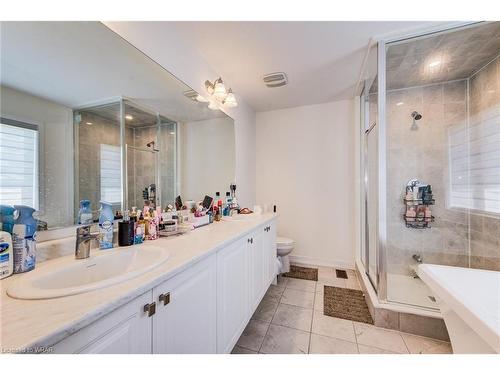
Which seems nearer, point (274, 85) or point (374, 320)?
point (374, 320)

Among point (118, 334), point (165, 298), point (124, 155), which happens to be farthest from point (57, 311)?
point (124, 155)

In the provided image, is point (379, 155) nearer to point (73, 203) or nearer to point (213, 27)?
point (213, 27)

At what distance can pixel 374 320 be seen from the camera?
157 centimetres

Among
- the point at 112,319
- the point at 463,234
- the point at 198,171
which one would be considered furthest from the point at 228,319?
the point at 463,234

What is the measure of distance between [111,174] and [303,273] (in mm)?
2385

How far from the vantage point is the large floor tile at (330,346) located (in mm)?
1309

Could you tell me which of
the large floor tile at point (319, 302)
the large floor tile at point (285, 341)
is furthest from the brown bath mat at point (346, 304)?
the large floor tile at point (285, 341)

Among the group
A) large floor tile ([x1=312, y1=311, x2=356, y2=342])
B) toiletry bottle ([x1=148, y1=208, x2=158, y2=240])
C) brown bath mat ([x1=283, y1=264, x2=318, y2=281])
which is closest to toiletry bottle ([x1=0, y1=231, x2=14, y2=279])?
toiletry bottle ([x1=148, y1=208, x2=158, y2=240])

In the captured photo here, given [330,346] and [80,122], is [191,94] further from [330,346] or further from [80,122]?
[330,346]

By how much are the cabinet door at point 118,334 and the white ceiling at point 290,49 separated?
1.73m

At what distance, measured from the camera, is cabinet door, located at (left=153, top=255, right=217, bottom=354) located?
0.70m
